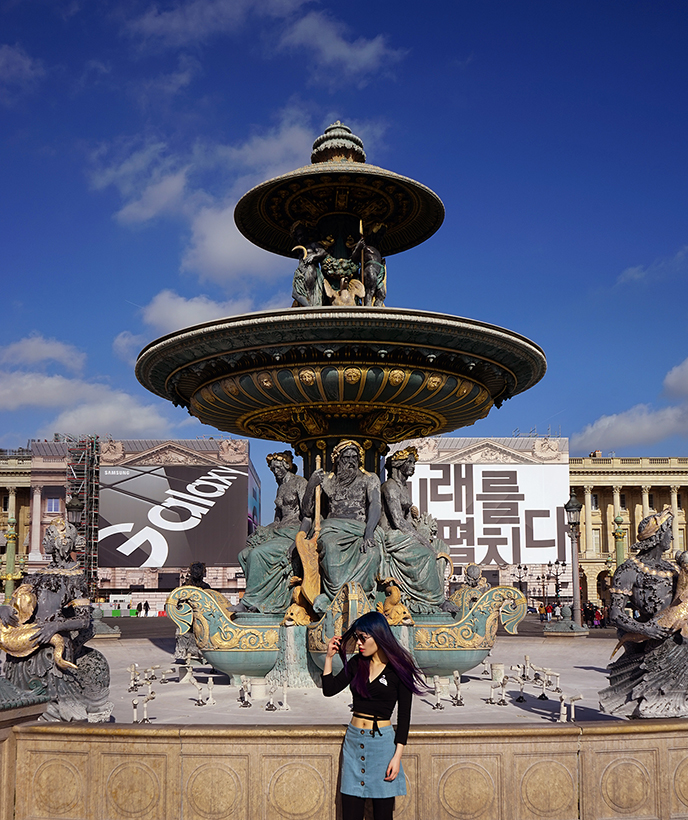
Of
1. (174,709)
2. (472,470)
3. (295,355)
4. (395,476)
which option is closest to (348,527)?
(395,476)

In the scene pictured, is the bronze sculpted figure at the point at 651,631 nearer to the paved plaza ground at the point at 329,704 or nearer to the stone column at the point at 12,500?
the paved plaza ground at the point at 329,704

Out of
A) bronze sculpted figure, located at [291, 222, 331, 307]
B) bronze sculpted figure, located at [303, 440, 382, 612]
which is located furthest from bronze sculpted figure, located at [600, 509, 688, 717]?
bronze sculpted figure, located at [291, 222, 331, 307]

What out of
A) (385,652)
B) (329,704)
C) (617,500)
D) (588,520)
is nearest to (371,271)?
(329,704)

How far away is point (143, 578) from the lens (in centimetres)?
6681

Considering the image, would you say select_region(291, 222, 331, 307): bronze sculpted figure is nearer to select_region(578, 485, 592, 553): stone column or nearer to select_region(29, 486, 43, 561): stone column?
select_region(29, 486, 43, 561): stone column

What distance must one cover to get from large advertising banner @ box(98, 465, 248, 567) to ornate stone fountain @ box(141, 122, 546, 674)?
191 ft

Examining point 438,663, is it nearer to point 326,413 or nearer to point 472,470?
point 326,413

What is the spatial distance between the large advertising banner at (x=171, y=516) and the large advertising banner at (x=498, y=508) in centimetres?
1548

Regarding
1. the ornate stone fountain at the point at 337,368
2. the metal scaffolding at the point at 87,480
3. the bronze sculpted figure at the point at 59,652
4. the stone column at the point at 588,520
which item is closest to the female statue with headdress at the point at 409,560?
the ornate stone fountain at the point at 337,368

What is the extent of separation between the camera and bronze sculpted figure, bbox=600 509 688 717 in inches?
211

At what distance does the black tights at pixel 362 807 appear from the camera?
392 cm

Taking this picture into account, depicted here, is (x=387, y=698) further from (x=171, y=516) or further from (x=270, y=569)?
(x=171, y=516)

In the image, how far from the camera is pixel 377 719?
3932 millimetres

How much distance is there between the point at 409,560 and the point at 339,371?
7.42ft
